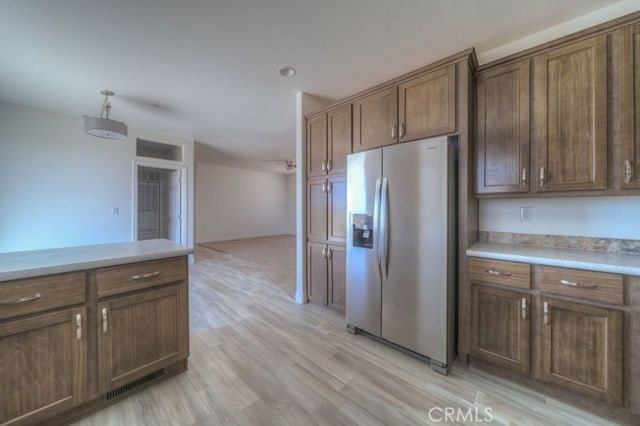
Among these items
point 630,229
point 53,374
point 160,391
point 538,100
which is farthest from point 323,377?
point 538,100

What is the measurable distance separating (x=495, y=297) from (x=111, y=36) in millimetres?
3747

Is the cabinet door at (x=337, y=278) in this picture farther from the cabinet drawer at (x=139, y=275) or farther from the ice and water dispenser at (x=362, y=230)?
the cabinet drawer at (x=139, y=275)

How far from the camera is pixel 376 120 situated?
2.37 metres

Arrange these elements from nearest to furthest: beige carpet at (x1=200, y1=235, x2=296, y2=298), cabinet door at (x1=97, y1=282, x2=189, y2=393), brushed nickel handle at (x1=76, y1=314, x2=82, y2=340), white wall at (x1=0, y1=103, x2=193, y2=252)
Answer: brushed nickel handle at (x1=76, y1=314, x2=82, y2=340), cabinet door at (x1=97, y1=282, x2=189, y2=393), white wall at (x1=0, y1=103, x2=193, y2=252), beige carpet at (x1=200, y1=235, x2=296, y2=298)

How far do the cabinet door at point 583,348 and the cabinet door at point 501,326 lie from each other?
104 mm

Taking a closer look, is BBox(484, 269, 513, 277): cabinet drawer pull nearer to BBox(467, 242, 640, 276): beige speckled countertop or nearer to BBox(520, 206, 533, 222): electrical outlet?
BBox(467, 242, 640, 276): beige speckled countertop

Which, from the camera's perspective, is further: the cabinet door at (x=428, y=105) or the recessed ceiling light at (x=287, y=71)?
the recessed ceiling light at (x=287, y=71)

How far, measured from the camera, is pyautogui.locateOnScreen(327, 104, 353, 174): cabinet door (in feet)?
8.68

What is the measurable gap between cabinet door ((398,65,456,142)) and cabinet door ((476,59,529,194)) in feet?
1.01

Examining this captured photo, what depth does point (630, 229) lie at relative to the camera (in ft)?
5.58

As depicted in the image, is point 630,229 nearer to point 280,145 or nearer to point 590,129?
point 590,129

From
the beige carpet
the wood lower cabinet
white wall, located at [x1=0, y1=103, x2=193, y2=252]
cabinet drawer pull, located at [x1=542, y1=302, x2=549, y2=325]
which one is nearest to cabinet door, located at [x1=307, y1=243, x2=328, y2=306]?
the wood lower cabinet

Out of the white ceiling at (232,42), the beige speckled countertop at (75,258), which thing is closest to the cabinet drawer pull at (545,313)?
the white ceiling at (232,42)

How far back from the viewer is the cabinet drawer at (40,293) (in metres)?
1.17
